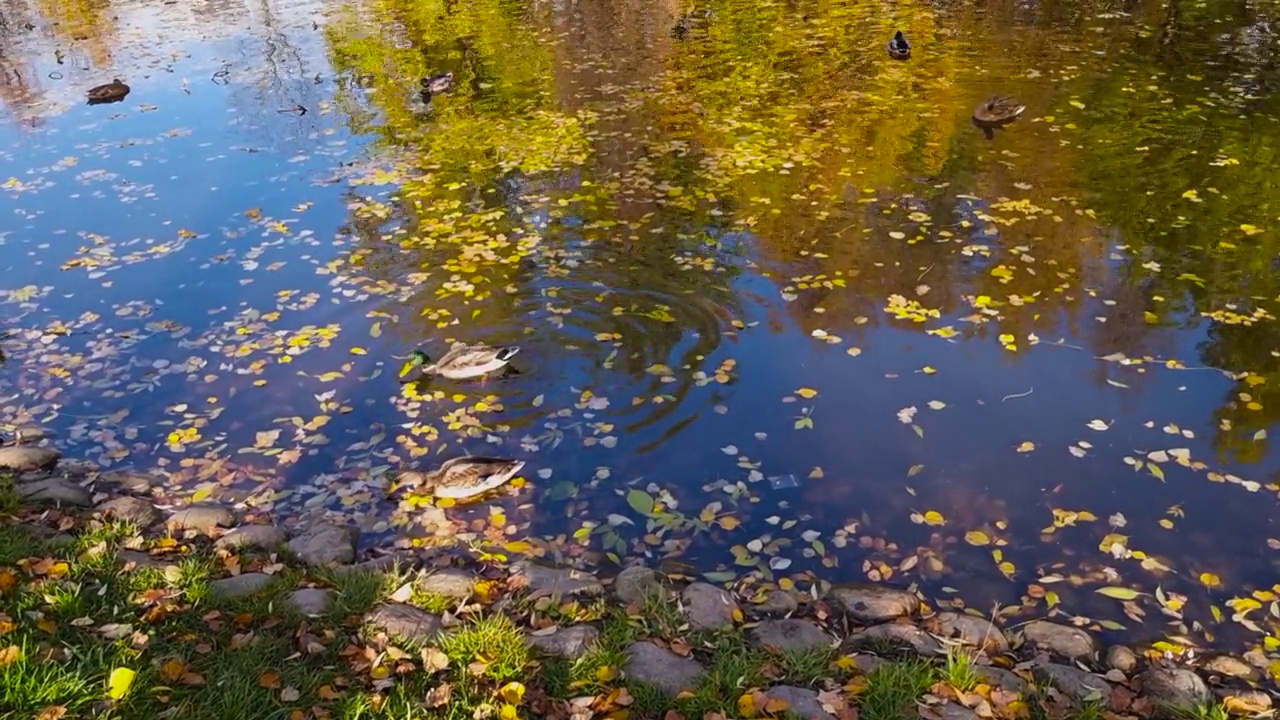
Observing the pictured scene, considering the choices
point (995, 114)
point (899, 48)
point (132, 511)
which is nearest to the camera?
point (132, 511)

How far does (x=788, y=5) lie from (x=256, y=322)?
1875 cm

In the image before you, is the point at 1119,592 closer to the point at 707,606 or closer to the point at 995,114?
the point at 707,606

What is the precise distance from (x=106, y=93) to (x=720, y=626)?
56.7ft

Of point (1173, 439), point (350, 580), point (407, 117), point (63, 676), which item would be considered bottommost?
point (1173, 439)

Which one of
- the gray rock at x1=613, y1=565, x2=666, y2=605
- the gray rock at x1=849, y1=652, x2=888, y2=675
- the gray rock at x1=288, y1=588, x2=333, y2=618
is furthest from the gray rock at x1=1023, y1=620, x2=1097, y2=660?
the gray rock at x1=288, y1=588, x2=333, y2=618

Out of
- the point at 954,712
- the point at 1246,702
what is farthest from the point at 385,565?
the point at 1246,702

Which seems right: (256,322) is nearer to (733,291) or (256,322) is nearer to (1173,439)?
(733,291)

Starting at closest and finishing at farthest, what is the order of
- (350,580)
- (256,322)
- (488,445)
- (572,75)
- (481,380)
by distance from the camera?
1. (350,580)
2. (488,445)
3. (481,380)
4. (256,322)
5. (572,75)

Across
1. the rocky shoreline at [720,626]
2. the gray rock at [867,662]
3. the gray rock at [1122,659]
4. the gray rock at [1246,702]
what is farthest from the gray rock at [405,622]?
the gray rock at [1246,702]

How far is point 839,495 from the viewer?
6.39m

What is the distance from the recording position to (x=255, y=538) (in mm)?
5820

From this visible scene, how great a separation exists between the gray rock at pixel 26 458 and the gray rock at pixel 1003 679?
6931mm

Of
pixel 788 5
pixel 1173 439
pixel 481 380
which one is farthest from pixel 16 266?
pixel 788 5

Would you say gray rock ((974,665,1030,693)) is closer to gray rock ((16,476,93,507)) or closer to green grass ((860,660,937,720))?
green grass ((860,660,937,720))
